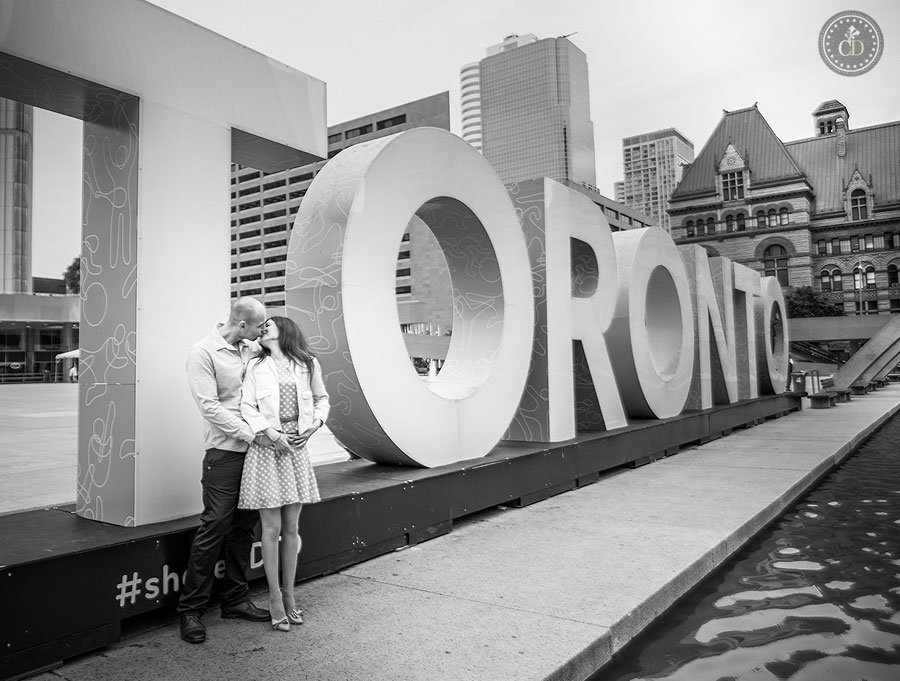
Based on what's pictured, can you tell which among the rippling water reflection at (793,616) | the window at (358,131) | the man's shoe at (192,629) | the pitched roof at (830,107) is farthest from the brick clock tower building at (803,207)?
the man's shoe at (192,629)

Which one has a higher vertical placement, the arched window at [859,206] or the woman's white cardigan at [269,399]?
the arched window at [859,206]

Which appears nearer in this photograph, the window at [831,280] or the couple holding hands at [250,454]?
the couple holding hands at [250,454]

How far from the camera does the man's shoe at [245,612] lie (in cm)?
374

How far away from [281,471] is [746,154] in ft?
264

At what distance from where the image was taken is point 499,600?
4.02m

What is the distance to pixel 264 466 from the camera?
11.8ft

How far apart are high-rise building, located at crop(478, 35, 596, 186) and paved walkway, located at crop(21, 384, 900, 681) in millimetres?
156295

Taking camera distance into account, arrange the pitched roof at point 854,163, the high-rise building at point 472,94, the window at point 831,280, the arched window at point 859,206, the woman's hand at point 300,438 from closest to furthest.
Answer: the woman's hand at point 300,438
the window at point 831,280
the arched window at point 859,206
the pitched roof at point 854,163
the high-rise building at point 472,94

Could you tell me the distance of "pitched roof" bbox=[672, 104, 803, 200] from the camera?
2881 inches

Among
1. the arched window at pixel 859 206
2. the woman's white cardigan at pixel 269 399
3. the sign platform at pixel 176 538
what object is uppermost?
the arched window at pixel 859 206

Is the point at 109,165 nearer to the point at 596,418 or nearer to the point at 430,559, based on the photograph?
the point at 430,559

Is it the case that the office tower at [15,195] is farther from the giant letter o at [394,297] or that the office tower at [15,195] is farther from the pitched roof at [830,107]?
the pitched roof at [830,107]

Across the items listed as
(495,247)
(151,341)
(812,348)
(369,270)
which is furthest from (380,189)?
(812,348)

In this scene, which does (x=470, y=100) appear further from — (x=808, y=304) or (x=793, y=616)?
Answer: (x=793, y=616)
